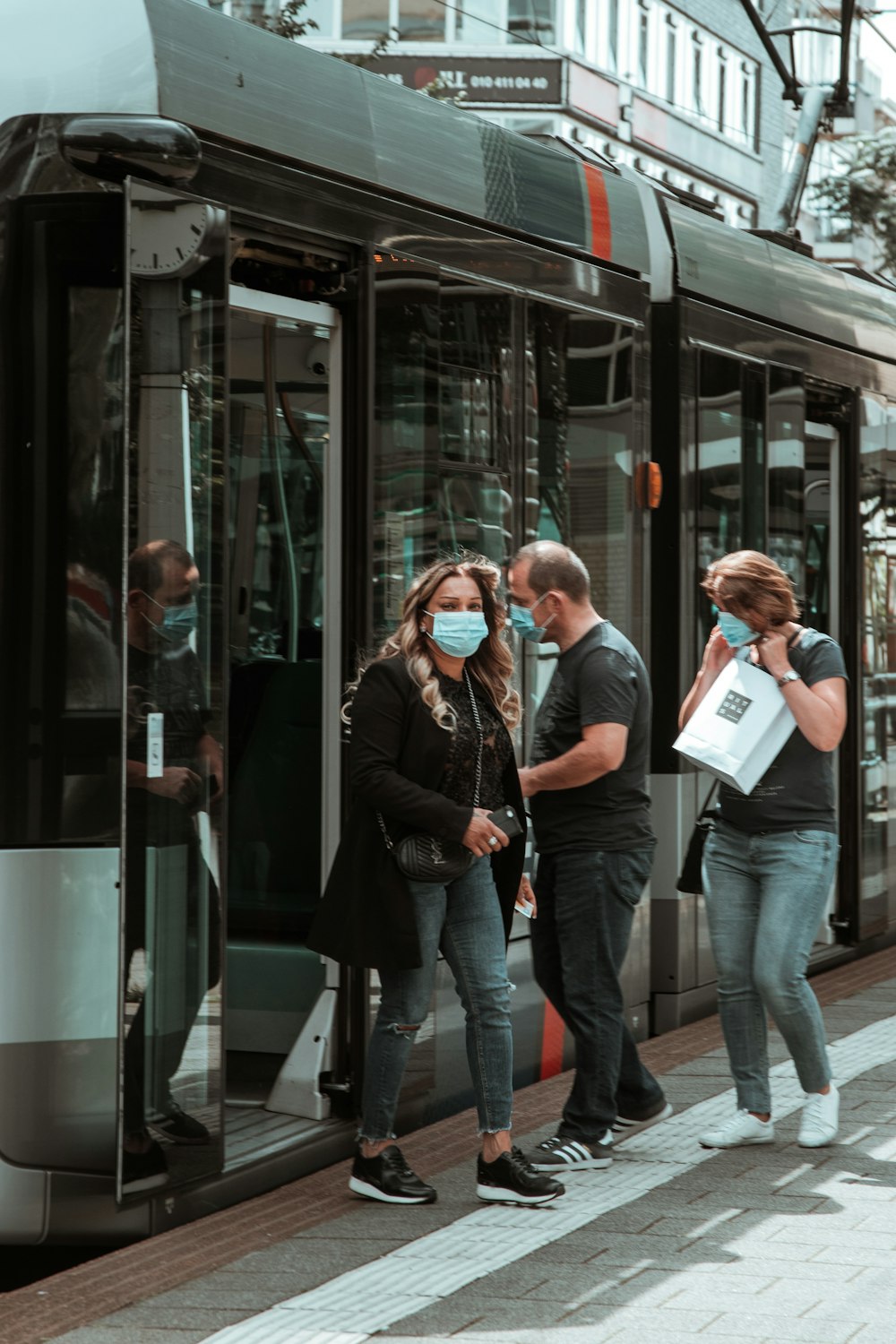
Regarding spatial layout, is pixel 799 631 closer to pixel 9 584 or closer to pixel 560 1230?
pixel 560 1230

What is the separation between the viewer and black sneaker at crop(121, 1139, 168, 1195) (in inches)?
187

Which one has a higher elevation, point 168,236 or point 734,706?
point 168,236

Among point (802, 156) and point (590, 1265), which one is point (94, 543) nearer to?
point (590, 1265)

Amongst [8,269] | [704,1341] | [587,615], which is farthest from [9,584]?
[704,1341]

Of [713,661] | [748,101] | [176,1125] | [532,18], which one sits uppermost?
[748,101]

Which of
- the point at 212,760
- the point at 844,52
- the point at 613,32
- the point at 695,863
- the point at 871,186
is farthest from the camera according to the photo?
the point at 613,32

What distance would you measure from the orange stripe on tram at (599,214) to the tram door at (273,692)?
131 centimetres

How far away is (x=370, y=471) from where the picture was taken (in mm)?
5680

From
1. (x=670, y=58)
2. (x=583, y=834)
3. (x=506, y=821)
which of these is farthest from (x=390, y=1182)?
(x=670, y=58)

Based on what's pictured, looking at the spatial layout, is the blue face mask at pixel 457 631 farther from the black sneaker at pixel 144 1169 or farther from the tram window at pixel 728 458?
the tram window at pixel 728 458

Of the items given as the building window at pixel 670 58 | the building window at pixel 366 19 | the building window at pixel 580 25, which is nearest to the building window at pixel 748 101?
the building window at pixel 670 58

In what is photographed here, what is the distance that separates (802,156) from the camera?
13.4 metres

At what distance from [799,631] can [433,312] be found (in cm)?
139

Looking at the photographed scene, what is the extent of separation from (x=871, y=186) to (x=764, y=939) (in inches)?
836
